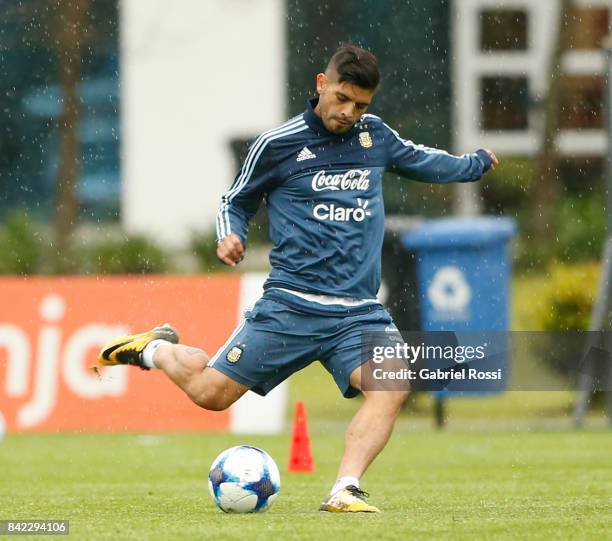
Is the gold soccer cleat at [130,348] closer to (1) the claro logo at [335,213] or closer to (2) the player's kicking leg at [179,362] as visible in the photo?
(2) the player's kicking leg at [179,362]

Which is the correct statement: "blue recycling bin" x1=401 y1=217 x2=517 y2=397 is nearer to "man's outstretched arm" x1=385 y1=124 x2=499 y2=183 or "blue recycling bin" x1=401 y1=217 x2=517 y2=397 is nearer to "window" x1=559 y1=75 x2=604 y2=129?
"man's outstretched arm" x1=385 y1=124 x2=499 y2=183

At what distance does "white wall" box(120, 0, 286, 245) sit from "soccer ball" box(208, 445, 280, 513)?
68.7 ft

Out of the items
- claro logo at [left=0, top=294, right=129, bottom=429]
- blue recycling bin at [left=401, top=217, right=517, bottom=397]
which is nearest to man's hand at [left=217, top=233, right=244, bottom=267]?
claro logo at [left=0, top=294, right=129, bottom=429]

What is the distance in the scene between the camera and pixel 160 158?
95.2 feet

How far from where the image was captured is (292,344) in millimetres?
7652

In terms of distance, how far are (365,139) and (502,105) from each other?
970 inches

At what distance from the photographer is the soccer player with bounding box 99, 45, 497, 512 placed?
7527mm

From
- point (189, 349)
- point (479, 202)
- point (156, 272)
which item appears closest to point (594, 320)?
point (189, 349)

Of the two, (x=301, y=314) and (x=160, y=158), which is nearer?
(x=301, y=314)

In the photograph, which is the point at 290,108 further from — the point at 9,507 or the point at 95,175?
the point at 9,507

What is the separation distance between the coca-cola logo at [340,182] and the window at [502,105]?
23.6 metres

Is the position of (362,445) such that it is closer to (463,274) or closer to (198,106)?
(463,274)

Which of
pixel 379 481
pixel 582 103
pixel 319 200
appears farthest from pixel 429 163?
pixel 582 103

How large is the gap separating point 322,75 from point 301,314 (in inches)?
43.1
